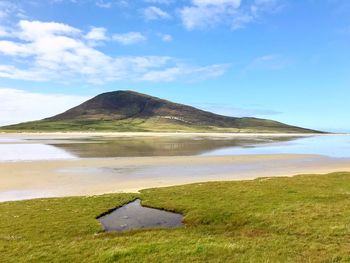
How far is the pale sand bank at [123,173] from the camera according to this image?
30.8 metres

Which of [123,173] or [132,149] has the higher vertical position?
[132,149]

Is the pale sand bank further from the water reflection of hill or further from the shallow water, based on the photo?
the water reflection of hill

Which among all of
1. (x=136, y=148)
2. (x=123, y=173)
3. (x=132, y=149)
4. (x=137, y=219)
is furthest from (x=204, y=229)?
(x=136, y=148)

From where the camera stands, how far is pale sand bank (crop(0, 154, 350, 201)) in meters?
30.8

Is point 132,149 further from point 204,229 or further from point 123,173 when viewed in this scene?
point 204,229

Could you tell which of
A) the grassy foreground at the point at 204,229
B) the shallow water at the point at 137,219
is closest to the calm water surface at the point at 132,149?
the grassy foreground at the point at 204,229

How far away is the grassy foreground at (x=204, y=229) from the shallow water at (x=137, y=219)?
0.65m

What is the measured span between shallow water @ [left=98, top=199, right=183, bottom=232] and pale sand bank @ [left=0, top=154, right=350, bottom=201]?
7189 mm

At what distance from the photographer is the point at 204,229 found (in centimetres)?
1722

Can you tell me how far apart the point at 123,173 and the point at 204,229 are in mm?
22842

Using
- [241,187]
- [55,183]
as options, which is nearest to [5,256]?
[241,187]

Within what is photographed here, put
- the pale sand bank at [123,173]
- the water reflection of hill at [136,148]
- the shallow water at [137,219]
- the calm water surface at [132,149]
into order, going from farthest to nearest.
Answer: the water reflection of hill at [136,148] → the calm water surface at [132,149] → the pale sand bank at [123,173] → the shallow water at [137,219]

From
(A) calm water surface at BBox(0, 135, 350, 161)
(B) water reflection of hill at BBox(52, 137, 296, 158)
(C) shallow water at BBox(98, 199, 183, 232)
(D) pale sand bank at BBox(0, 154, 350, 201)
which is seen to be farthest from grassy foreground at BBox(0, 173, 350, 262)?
(B) water reflection of hill at BBox(52, 137, 296, 158)

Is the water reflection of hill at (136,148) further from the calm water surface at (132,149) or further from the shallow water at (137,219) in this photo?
the shallow water at (137,219)
